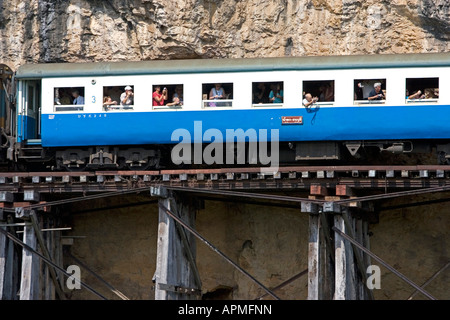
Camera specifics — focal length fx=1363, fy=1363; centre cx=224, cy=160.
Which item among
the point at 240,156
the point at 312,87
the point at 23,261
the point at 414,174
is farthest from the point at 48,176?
the point at 414,174

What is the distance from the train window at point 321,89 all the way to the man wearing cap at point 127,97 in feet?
15.2

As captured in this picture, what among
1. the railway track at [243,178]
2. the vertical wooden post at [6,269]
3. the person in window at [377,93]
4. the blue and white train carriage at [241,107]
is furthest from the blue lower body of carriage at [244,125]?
the vertical wooden post at [6,269]

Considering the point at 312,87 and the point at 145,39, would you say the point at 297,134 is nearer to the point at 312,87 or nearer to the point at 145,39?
the point at 312,87

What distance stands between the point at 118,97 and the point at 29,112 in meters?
2.62

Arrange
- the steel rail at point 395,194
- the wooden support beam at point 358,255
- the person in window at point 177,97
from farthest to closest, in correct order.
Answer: the person in window at point 177,97
the wooden support beam at point 358,255
the steel rail at point 395,194

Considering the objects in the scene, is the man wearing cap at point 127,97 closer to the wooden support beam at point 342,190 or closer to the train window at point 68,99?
the train window at point 68,99

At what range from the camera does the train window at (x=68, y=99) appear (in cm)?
3638

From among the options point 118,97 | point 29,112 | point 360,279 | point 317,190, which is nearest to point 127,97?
point 118,97

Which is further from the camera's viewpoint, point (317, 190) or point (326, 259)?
point (326, 259)

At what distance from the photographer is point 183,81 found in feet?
117

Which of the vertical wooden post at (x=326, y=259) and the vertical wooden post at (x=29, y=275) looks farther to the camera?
the vertical wooden post at (x=29, y=275)

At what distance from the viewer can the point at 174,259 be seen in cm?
3403

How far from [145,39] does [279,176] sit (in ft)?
26.7

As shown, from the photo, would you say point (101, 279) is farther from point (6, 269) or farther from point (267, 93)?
point (267, 93)
